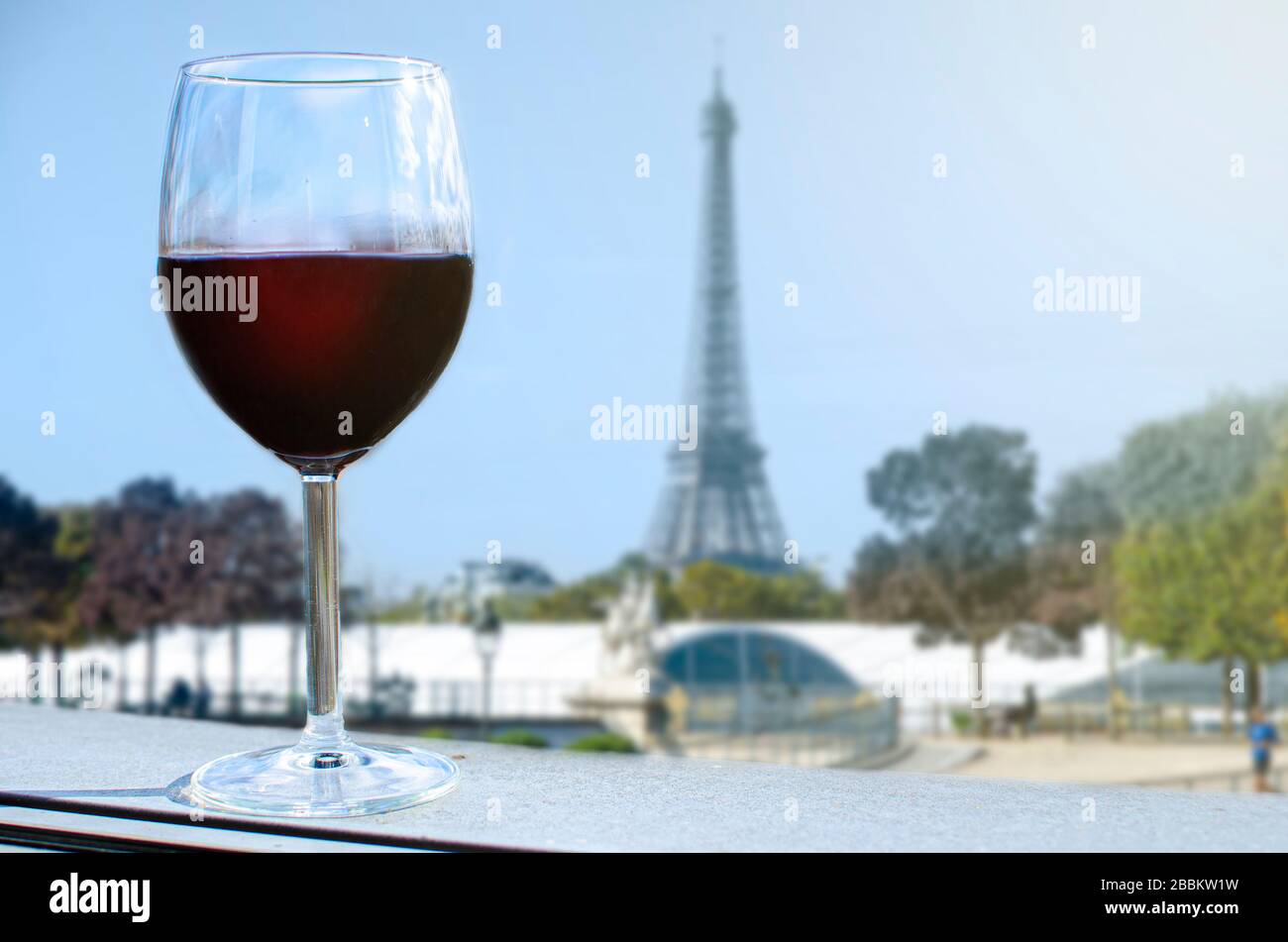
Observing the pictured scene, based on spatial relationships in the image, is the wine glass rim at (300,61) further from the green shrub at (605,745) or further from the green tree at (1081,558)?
the green tree at (1081,558)

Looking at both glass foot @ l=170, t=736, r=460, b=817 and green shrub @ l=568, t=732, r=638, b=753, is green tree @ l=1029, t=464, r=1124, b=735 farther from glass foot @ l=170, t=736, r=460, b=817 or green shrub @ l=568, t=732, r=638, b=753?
glass foot @ l=170, t=736, r=460, b=817

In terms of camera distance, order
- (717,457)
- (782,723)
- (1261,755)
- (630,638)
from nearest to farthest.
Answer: (1261,755), (630,638), (782,723), (717,457)

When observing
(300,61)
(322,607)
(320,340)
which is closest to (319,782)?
(322,607)

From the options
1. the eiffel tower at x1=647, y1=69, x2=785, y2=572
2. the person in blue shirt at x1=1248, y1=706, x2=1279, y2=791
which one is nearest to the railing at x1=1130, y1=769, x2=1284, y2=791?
the person in blue shirt at x1=1248, y1=706, x2=1279, y2=791

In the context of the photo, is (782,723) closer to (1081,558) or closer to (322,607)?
(1081,558)

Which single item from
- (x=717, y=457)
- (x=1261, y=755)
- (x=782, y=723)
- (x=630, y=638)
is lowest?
(x=782, y=723)
